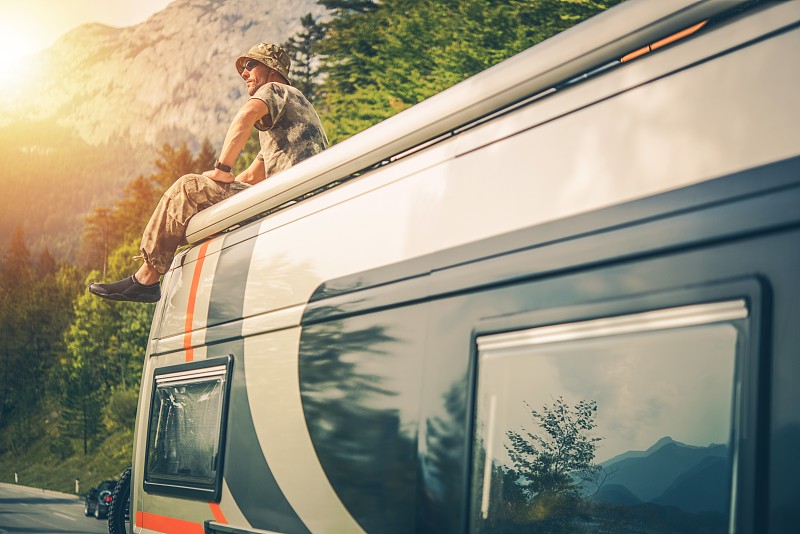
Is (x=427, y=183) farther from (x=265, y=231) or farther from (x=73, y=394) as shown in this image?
(x=73, y=394)

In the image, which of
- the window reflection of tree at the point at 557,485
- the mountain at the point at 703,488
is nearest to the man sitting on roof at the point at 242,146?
the window reflection of tree at the point at 557,485

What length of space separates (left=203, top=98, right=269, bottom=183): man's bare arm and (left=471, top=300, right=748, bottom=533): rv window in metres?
2.90

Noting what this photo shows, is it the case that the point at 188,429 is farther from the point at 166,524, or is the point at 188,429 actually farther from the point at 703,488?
the point at 703,488

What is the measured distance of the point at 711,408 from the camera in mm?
1872

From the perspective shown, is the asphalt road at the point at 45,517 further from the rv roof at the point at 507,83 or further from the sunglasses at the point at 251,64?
the rv roof at the point at 507,83

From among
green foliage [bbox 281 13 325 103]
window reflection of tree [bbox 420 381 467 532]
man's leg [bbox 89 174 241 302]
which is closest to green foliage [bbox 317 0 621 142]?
green foliage [bbox 281 13 325 103]

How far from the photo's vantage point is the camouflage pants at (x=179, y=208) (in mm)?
5289

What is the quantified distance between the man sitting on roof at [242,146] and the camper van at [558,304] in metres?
1.44

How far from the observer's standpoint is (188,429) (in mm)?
4629

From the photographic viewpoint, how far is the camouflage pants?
17.4ft

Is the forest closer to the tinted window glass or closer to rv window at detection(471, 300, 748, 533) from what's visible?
the tinted window glass

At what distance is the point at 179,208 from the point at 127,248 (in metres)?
64.9

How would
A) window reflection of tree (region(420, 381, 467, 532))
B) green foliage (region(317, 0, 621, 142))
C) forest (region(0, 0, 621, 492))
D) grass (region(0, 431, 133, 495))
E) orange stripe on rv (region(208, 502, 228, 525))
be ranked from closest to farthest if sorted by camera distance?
window reflection of tree (region(420, 381, 467, 532)) → orange stripe on rv (region(208, 502, 228, 525)) → green foliage (region(317, 0, 621, 142)) → forest (region(0, 0, 621, 492)) → grass (region(0, 431, 133, 495))

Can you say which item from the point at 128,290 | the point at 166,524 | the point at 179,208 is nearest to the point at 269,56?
the point at 179,208
